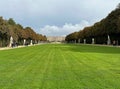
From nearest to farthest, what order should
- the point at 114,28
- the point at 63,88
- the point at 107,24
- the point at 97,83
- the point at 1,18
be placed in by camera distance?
the point at 63,88
the point at 97,83
the point at 1,18
the point at 114,28
the point at 107,24

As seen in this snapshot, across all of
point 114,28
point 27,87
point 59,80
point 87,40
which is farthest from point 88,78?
point 87,40

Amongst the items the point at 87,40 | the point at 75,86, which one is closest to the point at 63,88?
the point at 75,86

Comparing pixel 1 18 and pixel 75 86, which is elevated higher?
pixel 1 18

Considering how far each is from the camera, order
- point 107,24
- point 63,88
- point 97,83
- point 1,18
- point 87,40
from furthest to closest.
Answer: point 87,40
point 107,24
point 1,18
point 97,83
point 63,88

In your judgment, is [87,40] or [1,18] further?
[87,40]

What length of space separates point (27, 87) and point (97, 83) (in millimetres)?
2930

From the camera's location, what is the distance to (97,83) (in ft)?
47.3

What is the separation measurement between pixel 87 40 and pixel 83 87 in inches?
6559

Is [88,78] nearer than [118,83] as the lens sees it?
No

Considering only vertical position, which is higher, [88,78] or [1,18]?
[1,18]

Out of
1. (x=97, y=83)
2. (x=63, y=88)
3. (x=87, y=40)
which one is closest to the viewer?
(x=63, y=88)

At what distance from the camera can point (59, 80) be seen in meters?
15.3

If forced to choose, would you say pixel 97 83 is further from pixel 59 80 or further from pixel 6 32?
pixel 6 32

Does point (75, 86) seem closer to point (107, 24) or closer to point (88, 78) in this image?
point (88, 78)
